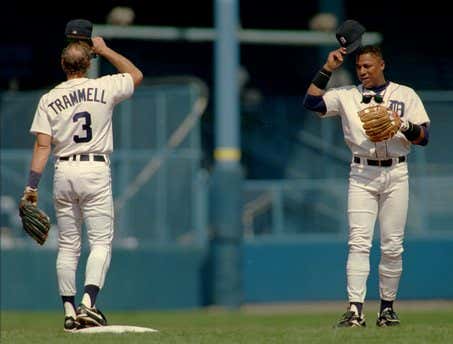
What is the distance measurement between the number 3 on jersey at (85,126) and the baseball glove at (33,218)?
596mm

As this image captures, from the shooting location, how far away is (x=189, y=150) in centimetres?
1546

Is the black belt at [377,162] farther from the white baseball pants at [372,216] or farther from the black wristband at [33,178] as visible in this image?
the black wristband at [33,178]

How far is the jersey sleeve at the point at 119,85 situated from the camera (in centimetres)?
902

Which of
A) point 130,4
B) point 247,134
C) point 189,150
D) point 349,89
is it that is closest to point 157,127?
point 189,150

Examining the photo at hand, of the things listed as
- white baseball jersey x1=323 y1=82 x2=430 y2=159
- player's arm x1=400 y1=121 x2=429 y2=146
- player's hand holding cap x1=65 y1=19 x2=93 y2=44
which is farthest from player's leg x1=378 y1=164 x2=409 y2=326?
player's hand holding cap x1=65 y1=19 x2=93 y2=44

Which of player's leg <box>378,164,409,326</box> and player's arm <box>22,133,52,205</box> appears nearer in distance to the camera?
player's arm <box>22,133,52,205</box>

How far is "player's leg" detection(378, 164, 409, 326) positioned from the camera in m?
9.05

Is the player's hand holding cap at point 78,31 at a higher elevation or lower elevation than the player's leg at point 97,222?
higher

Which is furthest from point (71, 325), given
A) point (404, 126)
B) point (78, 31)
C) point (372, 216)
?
point (404, 126)

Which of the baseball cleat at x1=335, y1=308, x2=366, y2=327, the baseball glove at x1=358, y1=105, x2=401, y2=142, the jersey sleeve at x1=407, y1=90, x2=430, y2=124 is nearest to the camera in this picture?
the baseball glove at x1=358, y1=105, x2=401, y2=142

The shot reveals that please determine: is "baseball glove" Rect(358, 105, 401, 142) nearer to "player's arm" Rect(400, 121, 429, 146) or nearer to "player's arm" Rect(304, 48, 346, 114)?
"player's arm" Rect(400, 121, 429, 146)

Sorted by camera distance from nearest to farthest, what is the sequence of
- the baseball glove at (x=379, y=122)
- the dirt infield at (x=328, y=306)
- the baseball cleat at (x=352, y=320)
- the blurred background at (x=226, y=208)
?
the baseball glove at (x=379, y=122) < the baseball cleat at (x=352, y=320) < the dirt infield at (x=328, y=306) < the blurred background at (x=226, y=208)

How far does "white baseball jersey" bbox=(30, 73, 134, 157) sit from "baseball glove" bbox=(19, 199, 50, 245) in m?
0.43

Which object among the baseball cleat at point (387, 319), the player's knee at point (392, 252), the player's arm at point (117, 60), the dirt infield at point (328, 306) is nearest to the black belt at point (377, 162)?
the player's knee at point (392, 252)
